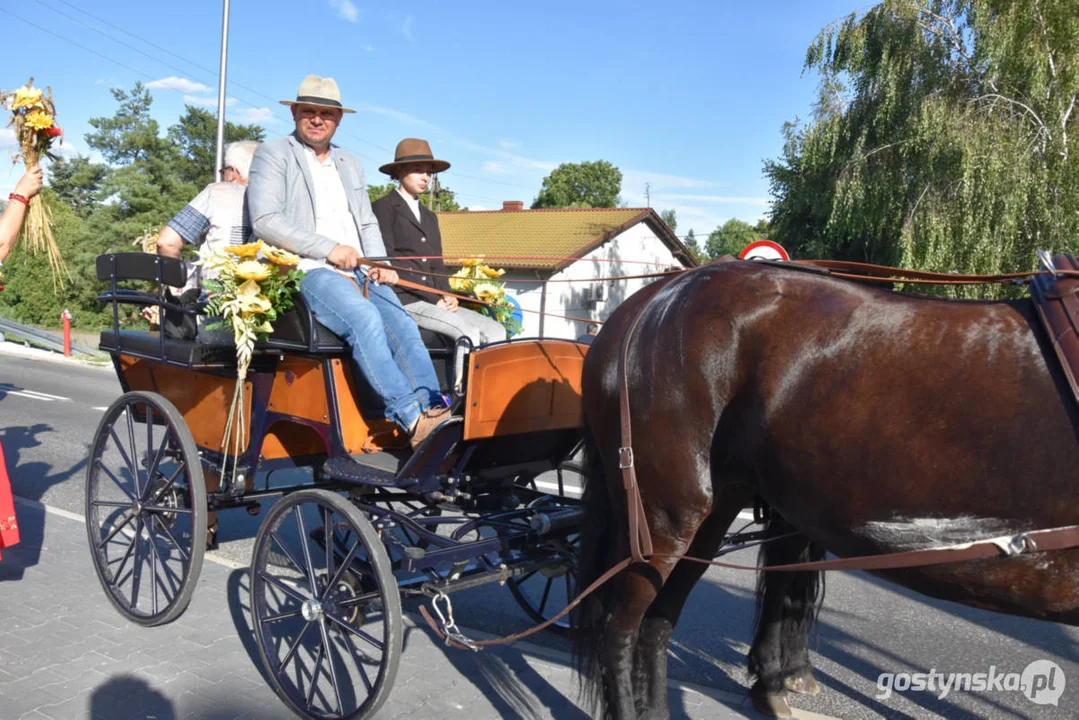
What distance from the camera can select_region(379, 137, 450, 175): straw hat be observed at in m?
5.31

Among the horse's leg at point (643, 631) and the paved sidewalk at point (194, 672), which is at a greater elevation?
the horse's leg at point (643, 631)

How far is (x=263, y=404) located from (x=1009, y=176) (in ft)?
39.4

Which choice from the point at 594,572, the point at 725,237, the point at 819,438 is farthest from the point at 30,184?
the point at 725,237

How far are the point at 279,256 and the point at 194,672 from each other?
1.90 m

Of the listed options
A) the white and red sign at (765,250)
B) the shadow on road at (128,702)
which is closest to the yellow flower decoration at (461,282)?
the white and red sign at (765,250)

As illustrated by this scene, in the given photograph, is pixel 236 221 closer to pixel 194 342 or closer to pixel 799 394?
pixel 194 342

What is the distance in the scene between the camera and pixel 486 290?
5113mm

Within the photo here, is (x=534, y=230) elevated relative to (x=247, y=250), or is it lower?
elevated

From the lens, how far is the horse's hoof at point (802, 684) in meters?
3.70

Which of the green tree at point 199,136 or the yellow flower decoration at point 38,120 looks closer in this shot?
the yellow flower decoration at point 38,120

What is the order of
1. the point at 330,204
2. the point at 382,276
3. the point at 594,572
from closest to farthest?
the point at 594,572 → the point at 382,276 → the point at 330,204

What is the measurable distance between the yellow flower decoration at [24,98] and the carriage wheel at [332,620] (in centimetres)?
239

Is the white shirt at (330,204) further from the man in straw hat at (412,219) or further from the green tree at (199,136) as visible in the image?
the green tree at (199,136)

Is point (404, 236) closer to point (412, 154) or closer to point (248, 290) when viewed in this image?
point (412, 154)
